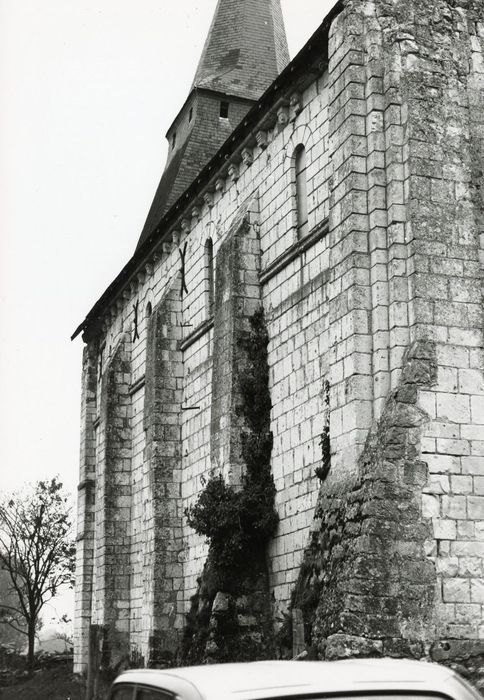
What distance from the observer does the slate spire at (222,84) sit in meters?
27.4

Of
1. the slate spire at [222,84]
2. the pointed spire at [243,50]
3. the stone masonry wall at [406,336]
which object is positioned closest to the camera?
the stone masonry wall at [406,336]

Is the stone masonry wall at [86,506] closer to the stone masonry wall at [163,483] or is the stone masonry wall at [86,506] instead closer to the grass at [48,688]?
the grass at [48,688]

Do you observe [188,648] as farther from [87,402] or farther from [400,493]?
[87,402]

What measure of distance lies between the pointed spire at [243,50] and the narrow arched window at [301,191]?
11.6 metres

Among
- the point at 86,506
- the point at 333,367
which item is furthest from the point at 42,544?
the point at 333,367

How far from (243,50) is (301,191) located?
43.9 ft

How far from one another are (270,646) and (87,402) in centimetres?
1576

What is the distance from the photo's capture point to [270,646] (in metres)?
15.4

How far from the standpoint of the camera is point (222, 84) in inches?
1093

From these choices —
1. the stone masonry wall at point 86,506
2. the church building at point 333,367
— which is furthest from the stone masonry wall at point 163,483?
the stone masonry wall at point 86,506

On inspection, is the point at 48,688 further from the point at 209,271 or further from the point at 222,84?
the point at 222,84

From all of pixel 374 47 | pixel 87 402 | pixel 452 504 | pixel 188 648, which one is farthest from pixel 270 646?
pixel 87 402

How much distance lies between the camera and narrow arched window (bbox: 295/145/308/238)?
1614 cm

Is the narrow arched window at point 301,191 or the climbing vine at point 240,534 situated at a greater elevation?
the narrow arched window at point 301,191
